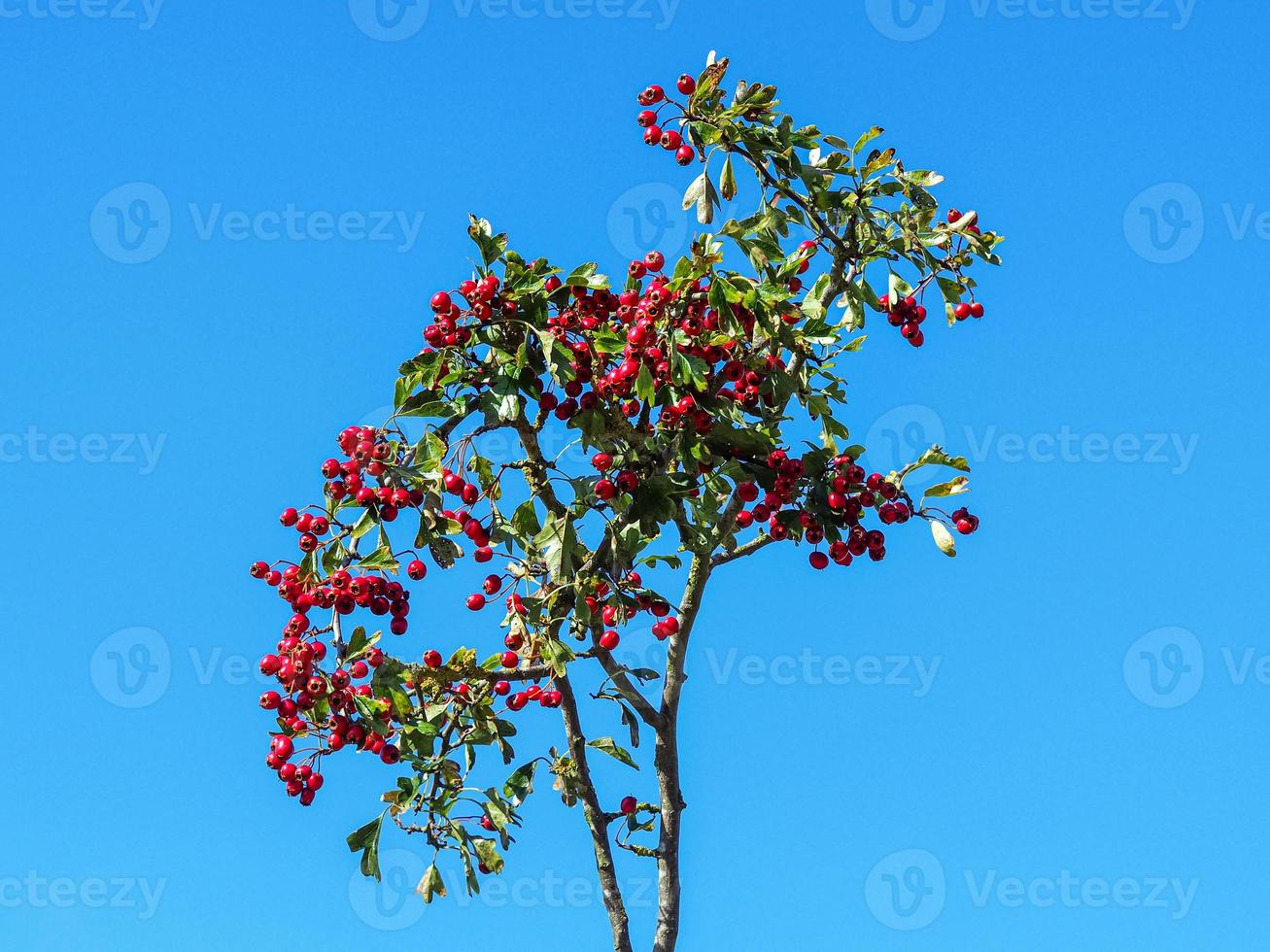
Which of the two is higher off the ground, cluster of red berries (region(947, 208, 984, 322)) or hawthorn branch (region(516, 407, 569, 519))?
cluster of red berries (region(947, 208, 984, 322))

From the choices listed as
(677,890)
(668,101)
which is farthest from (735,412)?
(677,890)

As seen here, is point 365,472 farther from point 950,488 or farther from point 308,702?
point 950,488

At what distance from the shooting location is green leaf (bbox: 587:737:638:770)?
6.53 meters

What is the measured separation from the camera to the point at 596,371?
20.3 ft

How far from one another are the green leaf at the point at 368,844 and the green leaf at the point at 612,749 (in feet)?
3.08

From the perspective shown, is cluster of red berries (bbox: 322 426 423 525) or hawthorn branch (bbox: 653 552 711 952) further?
hawthorn branch (bbox: 653 552 711 952)

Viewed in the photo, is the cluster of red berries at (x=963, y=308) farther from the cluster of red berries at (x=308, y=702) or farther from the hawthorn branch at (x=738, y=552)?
the cluster of red berries at (x=308, y=702)

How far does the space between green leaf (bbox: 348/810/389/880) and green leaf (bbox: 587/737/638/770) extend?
94 centimetres

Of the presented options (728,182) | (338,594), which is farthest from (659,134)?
(338,594)

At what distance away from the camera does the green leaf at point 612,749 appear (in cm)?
653

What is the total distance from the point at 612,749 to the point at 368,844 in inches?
42.9

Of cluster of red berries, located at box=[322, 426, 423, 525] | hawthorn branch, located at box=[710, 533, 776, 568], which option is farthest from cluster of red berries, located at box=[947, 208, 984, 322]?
cluster of red berries, located at box=[322, 426, 423, 525]

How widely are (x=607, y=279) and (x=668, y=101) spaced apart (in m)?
0.87

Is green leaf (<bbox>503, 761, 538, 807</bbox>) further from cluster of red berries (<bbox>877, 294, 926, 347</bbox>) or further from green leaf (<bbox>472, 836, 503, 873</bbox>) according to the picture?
cluster of red berries (<bbox>877, 294, 926, 347</bbox>)
